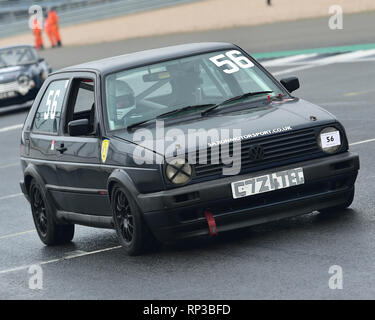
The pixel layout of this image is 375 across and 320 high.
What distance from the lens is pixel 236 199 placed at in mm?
7672

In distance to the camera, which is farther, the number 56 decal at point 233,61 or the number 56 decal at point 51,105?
the number 56 decal at point 51,105

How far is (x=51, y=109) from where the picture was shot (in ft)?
31.6

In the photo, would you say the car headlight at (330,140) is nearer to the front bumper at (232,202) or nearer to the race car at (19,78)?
the front bumper at (232,202)

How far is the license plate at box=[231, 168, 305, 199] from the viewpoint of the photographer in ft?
25.1

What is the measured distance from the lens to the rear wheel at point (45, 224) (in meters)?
9.43

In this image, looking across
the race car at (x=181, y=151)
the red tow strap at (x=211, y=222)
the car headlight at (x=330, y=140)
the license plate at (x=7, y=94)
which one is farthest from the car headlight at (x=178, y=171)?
the license plate at (x=7, y=94)

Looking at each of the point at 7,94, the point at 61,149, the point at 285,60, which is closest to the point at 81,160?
the point at 61,149

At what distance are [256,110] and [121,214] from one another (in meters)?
1.34

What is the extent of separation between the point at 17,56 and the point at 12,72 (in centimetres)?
88

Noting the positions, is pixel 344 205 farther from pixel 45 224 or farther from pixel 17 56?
pixel 17 56

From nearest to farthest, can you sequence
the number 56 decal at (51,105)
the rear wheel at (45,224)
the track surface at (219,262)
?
the track surface at (219,262), the rear wheel at (45,224), the number 56 decal at (51,105)

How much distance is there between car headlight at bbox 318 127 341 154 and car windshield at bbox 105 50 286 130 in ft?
2.84

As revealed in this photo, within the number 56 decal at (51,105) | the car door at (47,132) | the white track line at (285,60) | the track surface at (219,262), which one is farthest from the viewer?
the white track line at (285,60)
